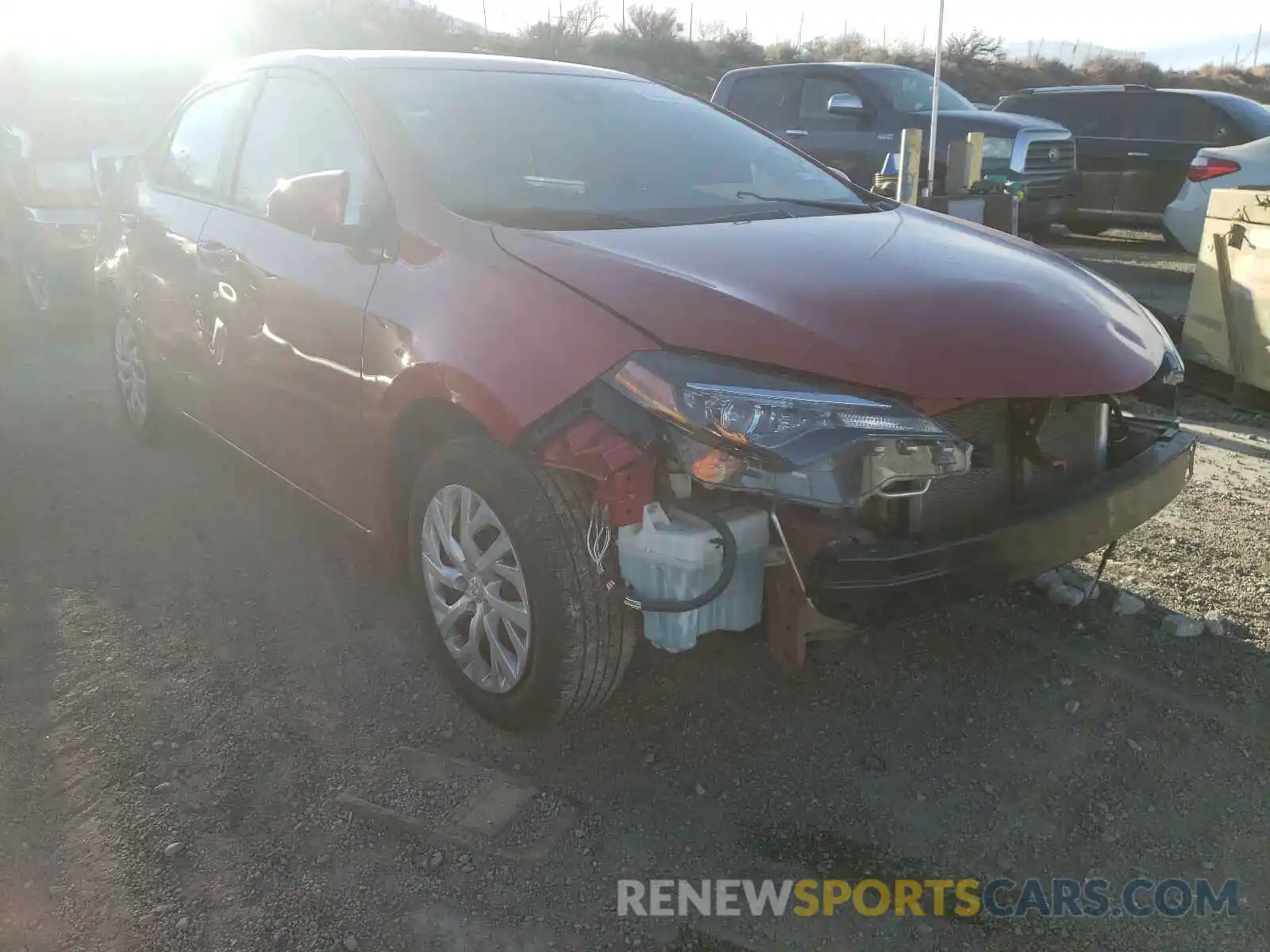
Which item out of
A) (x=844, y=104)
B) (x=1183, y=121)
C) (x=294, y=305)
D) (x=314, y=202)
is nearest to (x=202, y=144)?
(x=294, y=305)

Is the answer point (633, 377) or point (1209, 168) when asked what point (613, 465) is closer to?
point (633, 377)

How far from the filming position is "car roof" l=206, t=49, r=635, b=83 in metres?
3.36

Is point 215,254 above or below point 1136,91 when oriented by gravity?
below

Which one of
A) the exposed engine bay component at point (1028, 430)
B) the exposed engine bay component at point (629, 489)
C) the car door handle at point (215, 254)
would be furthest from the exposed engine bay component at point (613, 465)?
the car door handle at point (215, 254)

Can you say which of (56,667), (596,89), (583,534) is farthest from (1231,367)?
(56,667)

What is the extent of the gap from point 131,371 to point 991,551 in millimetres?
4328

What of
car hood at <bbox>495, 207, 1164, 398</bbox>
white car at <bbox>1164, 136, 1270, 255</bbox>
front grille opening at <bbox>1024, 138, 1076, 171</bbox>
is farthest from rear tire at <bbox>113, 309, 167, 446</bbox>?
front grille opening at <bbox>1024, 138, 1076, 171</bbox>

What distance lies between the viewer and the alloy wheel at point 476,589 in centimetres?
257

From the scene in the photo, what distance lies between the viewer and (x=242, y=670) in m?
3.13

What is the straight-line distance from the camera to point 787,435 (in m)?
2.11

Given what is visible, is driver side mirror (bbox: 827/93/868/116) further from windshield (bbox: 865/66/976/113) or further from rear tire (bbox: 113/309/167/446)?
rear tire (bbox: 113/309/167/446)

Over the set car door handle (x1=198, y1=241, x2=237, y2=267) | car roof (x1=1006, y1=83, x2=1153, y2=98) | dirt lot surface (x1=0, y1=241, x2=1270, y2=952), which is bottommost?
dirt lot surface (x1=0, y1=241, x2=1270, y2=952)

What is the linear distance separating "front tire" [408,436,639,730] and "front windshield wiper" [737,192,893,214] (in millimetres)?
1359

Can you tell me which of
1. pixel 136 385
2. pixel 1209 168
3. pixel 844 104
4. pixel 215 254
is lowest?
pixel 136 385
